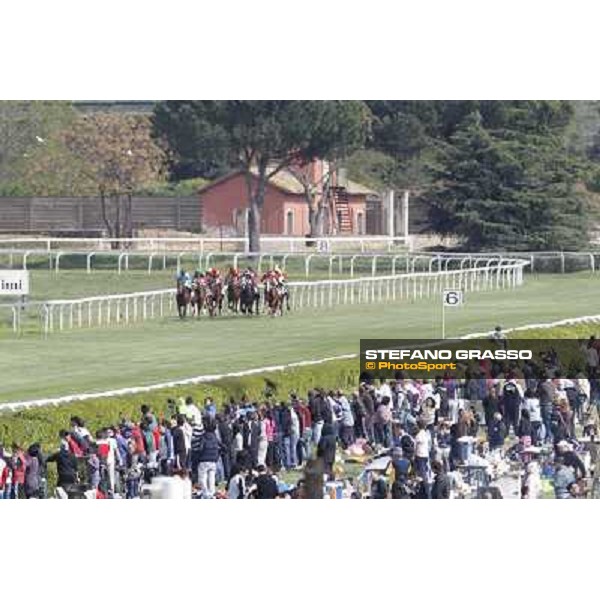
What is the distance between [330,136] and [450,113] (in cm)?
193

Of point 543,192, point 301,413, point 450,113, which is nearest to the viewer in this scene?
point 301,413

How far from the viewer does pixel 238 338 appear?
30.3 m

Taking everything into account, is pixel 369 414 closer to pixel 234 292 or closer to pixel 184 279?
pixel 184 279

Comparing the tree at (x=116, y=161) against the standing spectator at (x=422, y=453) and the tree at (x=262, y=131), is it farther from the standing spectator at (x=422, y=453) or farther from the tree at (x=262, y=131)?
the standing spectator at (x=422, y=453)

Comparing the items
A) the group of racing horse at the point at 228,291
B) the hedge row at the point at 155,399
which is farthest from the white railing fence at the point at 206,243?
the hedge row at the point at 155,399

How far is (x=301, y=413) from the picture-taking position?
893 inches

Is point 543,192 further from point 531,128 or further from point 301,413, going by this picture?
point 301,413

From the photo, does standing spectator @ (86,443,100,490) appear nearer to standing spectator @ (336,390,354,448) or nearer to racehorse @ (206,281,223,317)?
standing spectator @ (336,390,354,448)

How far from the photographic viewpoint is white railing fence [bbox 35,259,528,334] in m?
31.9

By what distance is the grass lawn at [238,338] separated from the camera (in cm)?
2669

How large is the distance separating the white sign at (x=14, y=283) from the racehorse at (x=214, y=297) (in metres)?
2.67

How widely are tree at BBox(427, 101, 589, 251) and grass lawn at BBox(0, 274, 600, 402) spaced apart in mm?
770

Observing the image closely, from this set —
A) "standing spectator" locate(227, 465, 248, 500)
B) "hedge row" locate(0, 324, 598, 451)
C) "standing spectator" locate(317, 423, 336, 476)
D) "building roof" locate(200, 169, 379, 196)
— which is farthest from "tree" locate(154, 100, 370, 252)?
"standing spectator" locate(227, 465, 248, 500)

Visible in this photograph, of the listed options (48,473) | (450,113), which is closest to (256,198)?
(450,113)
